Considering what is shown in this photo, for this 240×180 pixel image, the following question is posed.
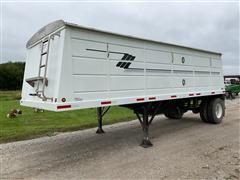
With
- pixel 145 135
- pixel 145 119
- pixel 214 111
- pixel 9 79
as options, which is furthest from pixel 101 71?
pixel 9 79

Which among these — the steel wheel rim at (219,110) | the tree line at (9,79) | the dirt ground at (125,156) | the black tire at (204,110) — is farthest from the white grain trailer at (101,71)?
the tree line at (9,79)

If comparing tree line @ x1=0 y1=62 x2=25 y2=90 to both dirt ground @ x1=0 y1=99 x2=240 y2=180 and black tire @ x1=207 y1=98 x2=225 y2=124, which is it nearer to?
dirt ground @ x1=0 y1=99 x2=240 y2=180

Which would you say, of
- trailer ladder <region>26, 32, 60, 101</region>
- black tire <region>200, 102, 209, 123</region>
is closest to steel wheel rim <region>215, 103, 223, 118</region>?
black tire <region>200, 102, 209, 123</region>

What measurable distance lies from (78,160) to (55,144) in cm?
143

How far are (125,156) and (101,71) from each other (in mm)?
1979

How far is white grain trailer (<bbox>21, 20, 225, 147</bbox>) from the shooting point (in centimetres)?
399

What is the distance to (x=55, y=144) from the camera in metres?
5.73

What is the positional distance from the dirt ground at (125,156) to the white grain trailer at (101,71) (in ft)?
2.65

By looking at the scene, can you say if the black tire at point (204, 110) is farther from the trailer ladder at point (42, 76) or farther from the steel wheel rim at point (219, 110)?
the trailer ladder at point (42, 76)

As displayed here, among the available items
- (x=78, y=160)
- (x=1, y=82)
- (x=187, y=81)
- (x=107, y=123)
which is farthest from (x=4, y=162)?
(x=1, y=82)

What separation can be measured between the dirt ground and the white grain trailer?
81 centimetres

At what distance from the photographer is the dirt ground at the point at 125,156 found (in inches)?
153

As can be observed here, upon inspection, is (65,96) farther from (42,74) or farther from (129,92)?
(129,92)

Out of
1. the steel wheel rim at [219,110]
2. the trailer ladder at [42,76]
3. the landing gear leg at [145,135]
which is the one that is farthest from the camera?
the steel wheel rim at [219,110]
